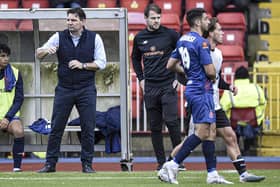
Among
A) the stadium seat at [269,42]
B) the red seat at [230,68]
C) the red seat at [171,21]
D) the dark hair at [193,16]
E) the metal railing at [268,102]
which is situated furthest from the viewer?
the stadium seat at [269,42]

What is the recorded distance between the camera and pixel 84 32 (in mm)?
13305

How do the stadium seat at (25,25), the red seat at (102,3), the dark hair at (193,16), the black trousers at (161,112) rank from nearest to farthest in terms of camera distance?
the dark hair at (193,16), the black trousers at (161,112), the stadium seat at (25,25), the red seat at (102,3)

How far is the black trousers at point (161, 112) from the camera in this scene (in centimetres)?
1410

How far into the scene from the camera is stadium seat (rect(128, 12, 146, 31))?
20.5m

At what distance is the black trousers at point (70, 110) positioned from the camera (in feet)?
43.4

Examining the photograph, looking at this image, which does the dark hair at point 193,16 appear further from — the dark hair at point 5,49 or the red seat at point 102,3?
the red seat at point 102,3

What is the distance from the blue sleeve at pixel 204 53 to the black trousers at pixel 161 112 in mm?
2867

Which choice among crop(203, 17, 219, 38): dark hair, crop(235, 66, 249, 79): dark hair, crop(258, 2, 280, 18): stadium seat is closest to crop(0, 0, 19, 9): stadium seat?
crop(258, 2, 280, 18): stadium seat

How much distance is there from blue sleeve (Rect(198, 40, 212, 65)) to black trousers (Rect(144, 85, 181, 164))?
2.87 meters

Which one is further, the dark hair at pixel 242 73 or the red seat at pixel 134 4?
the red seat at pixel 134 4

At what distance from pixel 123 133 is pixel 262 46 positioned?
7429mm

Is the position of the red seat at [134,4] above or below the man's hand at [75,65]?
above

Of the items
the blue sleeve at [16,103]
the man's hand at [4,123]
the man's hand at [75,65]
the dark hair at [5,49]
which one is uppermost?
the dark hair at [5,49]

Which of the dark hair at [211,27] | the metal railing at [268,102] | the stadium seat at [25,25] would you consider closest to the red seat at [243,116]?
the metal railing at [268,102]
